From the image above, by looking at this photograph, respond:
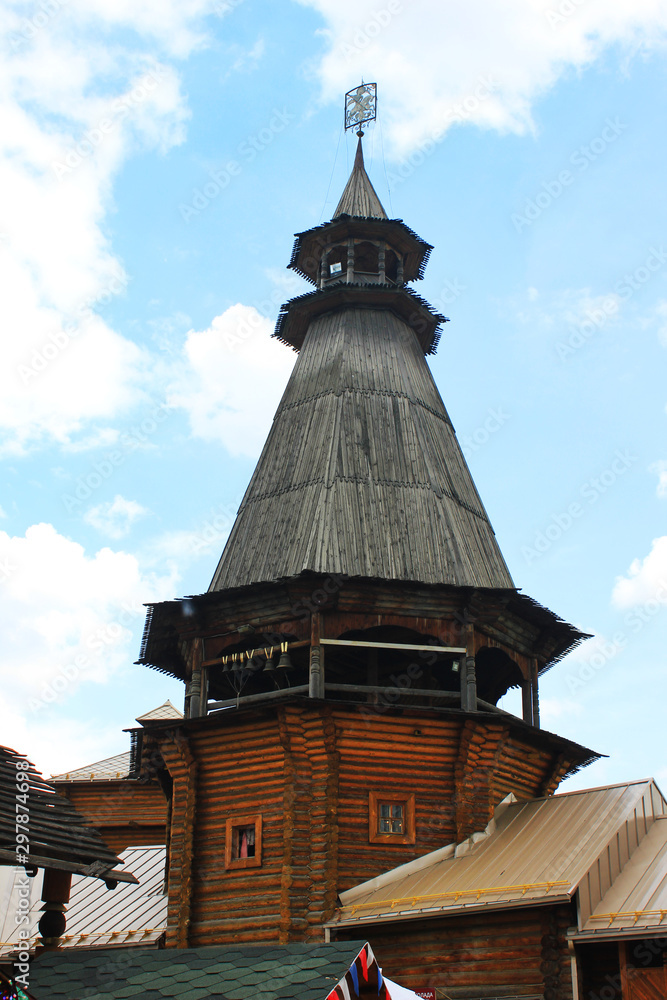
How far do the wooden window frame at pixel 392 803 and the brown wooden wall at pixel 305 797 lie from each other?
0.09m

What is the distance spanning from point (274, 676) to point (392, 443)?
621cm

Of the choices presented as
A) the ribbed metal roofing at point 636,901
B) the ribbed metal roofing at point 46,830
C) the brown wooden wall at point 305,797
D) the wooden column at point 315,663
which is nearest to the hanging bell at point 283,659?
the wooden column at point 315,663

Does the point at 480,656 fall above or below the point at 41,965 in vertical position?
above

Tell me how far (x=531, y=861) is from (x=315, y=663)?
5.51m

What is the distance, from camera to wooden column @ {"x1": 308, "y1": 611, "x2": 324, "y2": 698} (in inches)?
802

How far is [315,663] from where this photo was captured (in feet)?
67.9

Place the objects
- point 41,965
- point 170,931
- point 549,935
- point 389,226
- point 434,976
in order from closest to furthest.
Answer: point 41,965 < point 549,935 < point 434,976 < point 170,931 < point 389,226

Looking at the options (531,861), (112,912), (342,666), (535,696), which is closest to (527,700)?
(535,696)

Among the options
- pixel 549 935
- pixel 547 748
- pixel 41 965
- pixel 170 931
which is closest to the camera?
pixel 41 965

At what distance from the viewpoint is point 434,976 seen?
17562 millimetres

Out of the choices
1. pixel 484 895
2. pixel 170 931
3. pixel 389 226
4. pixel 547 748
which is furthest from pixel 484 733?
pixel 389 226

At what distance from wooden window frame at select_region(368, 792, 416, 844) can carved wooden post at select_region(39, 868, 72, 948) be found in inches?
317

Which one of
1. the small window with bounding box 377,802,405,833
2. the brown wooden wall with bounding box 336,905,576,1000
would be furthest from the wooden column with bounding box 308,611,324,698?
the brown wooden wall with bounding box 336,905,576,1000

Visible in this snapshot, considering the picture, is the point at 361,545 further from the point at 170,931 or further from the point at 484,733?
the point at 170,931
